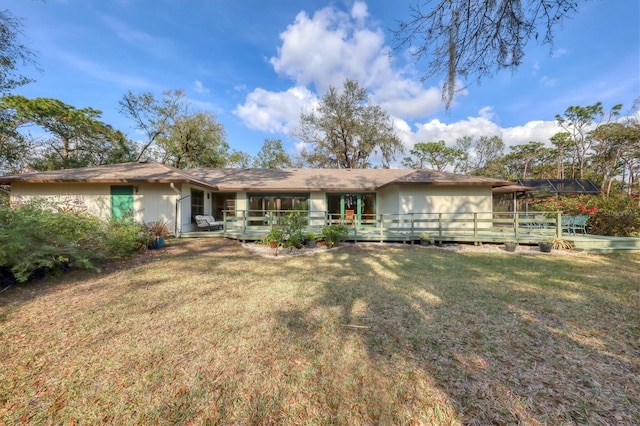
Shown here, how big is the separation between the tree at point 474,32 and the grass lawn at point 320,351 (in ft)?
9.23

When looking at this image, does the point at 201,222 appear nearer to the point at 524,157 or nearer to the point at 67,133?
the point at 67,133

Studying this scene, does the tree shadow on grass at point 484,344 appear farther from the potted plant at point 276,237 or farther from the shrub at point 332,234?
the shrub at point 332,234

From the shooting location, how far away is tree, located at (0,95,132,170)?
17.7 metres

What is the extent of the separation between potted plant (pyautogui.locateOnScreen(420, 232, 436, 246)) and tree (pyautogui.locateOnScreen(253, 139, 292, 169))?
23522mm

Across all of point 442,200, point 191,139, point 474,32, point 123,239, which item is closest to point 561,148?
point 442,200

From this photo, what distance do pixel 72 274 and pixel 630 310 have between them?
9.38m

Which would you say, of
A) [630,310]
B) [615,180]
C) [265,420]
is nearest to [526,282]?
[630,310]

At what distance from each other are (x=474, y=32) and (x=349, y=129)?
2002 cm

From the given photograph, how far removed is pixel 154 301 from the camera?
3789mm

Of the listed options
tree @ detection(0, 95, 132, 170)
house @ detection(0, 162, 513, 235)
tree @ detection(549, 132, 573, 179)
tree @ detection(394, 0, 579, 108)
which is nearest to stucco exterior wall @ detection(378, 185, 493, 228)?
house @ detection(0, 162, 513, 235)

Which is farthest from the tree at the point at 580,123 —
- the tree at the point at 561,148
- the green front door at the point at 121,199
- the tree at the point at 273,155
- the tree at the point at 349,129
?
the green front door at the point at 121,199

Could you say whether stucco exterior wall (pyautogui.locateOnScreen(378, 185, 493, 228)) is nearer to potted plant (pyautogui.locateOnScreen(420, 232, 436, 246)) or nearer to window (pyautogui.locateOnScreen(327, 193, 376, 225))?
window (pyautogui.locateOnScreen(327, 193, 376, 225))

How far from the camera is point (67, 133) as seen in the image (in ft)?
65.0

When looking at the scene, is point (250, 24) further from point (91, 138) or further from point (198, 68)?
point (91, 138)
